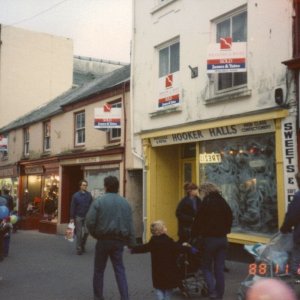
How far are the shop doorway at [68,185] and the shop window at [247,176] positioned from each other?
831 cm

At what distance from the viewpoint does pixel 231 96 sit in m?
10.9

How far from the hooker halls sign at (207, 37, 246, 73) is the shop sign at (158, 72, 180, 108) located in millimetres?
2380

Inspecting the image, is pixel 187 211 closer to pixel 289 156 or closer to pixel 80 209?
pixel 289 156

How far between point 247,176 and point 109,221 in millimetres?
5118

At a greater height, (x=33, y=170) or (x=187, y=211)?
(x=33, y=170)

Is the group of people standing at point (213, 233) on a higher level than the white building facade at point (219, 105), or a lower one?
lower

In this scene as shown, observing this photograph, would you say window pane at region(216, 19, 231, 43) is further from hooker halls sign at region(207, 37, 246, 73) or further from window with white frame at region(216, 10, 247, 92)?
hooker halls sign at region(207, 37, 246, 73)

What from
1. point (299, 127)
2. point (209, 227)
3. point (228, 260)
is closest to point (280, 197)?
point (299, 127)

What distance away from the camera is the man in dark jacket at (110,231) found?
21.4 ft

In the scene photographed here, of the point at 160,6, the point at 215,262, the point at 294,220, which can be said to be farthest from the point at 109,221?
the point at 160,6

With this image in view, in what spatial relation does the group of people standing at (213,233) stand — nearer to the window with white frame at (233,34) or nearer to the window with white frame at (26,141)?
the window with white frame at (233,34)

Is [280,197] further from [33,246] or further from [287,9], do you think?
[33,246]

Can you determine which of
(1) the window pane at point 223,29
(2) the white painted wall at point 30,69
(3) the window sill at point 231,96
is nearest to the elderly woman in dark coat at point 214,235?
(3) the window sill at point 231,96

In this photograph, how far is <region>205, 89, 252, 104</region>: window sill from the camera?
10523 millimetres
